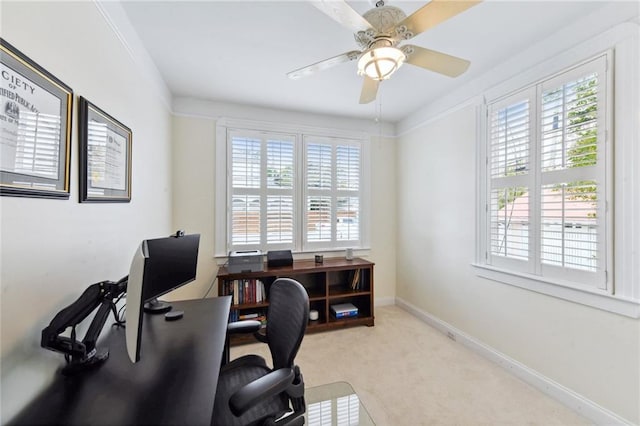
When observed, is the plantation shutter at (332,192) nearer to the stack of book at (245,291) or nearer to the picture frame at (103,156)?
the stack of book at (245,291)

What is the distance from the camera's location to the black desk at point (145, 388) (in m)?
0.79

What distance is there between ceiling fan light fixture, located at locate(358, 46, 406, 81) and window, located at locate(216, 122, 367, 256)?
1.85 m

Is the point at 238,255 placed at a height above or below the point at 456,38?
below

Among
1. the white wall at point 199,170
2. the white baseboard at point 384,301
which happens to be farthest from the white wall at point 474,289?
the white wall at point 199,170

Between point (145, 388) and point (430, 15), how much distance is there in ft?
6.57

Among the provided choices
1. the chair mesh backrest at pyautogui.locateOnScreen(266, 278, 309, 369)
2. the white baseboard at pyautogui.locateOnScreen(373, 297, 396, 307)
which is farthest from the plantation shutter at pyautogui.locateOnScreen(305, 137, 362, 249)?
the chair mesh backrest at pyautogui.locateOnScreen(266, 278, 309, 369)

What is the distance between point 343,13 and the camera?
3.98ft

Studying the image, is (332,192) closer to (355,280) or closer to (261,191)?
(261,191)

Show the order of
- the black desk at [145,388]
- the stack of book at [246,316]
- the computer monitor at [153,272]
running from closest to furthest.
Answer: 1. the black desk at [145,388]
2. the computer monitor at [153,272]
3. the stack of book at [246,316]

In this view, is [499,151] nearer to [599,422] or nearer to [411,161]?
[411,161]

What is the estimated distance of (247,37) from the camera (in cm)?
186

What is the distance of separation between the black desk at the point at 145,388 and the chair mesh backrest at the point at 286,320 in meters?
0.28

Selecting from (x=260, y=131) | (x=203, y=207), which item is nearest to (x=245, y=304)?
(x=203, y=207)

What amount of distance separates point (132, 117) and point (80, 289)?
121cm
